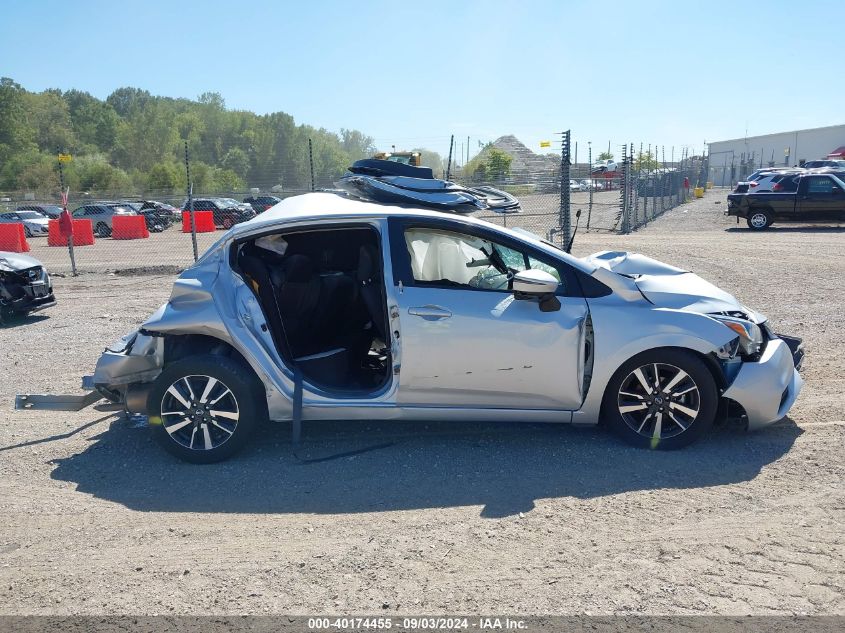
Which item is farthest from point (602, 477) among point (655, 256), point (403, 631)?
point (655, 256)

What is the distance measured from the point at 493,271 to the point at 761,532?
251 centimetres

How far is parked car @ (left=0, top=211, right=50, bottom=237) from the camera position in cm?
3394

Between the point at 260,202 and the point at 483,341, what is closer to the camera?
the point at 483,341

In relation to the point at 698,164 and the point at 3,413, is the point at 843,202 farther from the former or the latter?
the point at 698,164

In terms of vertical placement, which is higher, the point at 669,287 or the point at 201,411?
the point at 669,287

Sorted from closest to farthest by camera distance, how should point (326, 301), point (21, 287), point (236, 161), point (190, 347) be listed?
point (190, 347), point (326, 301), point (21, 287), point (236, 161)

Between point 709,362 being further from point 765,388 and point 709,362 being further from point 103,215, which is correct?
point 103,215

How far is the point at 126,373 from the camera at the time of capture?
5.36 m

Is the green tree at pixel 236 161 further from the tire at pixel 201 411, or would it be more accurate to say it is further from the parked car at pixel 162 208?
the tire at pixel 201 411

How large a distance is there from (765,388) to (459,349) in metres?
2.09

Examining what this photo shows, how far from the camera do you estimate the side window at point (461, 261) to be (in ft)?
17.1

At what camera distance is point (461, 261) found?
547cm

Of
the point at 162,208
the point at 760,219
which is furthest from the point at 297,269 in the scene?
the point at 162,208

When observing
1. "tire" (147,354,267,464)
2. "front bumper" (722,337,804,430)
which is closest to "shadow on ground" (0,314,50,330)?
"tire" (147,354,267,464)
